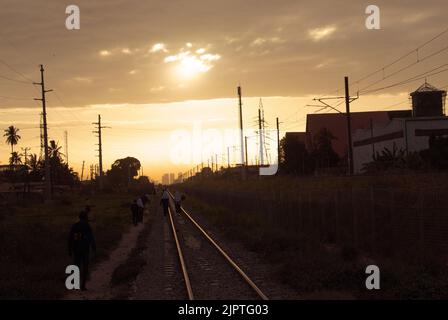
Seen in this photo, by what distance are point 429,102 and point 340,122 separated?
70.9ft

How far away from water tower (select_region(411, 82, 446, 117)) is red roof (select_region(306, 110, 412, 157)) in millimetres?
15713

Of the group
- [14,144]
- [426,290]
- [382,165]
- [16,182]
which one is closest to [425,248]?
[426,290]

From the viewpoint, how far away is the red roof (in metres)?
96.0

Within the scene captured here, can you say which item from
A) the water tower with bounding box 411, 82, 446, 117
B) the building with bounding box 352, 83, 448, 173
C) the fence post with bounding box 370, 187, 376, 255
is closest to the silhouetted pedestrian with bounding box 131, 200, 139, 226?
the fence post with bounding box 370, 187, 376, 255

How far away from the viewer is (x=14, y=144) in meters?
171

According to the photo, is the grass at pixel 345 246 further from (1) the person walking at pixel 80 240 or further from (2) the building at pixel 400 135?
(2) the building at pixel 400 135

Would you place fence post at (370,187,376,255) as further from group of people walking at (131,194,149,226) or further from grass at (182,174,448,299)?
group of people walking at (131,194,149,226)

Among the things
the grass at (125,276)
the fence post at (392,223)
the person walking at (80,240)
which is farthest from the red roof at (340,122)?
the person walking at (80,240)

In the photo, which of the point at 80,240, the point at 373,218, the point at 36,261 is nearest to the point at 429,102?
the point at 373,218

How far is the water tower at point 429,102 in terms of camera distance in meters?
78.6

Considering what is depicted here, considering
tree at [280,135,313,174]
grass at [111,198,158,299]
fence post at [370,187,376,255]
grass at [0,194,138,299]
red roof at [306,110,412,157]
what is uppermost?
red roof at [306,110,412,157]

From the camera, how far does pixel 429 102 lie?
78.7 metres
